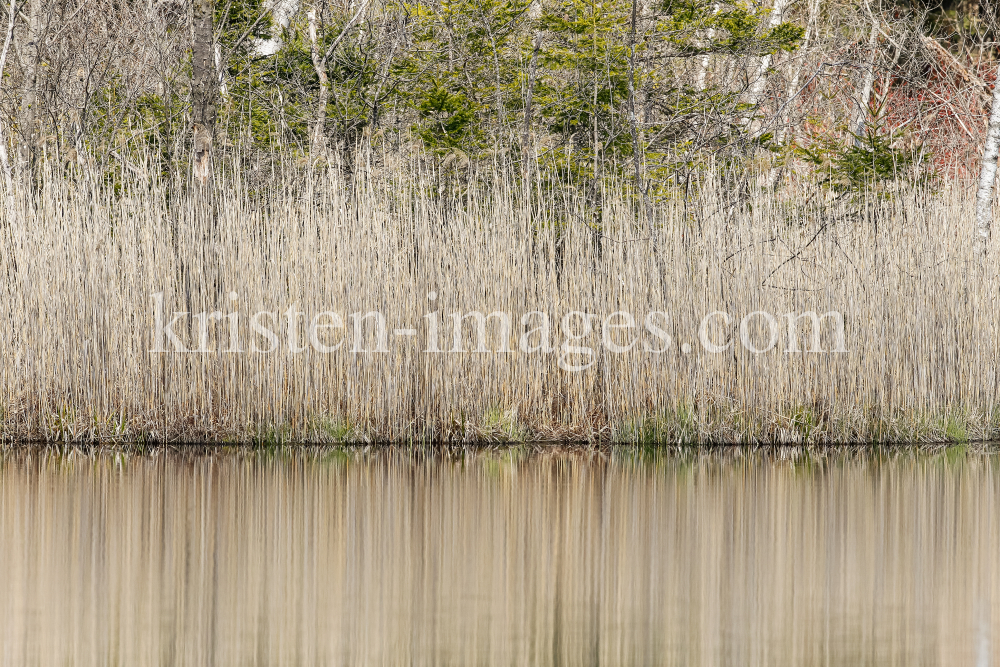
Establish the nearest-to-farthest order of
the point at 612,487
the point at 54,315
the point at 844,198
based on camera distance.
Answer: the point at 612,487 → the point at 54,315 → the point at 844,198

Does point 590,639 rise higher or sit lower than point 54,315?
lower

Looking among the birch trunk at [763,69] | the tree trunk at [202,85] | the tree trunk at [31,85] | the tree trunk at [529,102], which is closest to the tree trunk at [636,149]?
the tree trunk at [529,102]

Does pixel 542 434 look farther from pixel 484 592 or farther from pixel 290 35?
pixel 290 35

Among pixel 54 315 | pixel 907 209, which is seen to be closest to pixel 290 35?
pixel 54 315

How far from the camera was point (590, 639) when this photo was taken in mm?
2527

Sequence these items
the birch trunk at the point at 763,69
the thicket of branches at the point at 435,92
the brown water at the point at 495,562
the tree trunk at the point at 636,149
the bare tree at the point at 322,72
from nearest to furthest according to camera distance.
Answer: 1. the brown water at the point at 495,562
2. the tree trunk at the point at 636,149
3. the thicket of branches at the point at 435,92
4. the bare tree at the point at 322,72
5. the birch trunk at the point at 763,69

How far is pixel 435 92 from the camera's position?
6.75 m

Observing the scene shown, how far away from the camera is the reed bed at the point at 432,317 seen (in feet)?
18.1

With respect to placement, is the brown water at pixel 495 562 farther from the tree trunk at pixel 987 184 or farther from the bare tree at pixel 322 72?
the bare tree at pixel 322 72

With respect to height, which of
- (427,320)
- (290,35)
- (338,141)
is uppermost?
(290,35)

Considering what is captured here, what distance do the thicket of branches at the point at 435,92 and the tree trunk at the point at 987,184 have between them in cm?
36

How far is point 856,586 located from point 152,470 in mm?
2873

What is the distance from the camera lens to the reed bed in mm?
5508

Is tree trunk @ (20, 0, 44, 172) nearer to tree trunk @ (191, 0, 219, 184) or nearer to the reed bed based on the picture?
tree trunk @ (191, 0, 219, 184)
